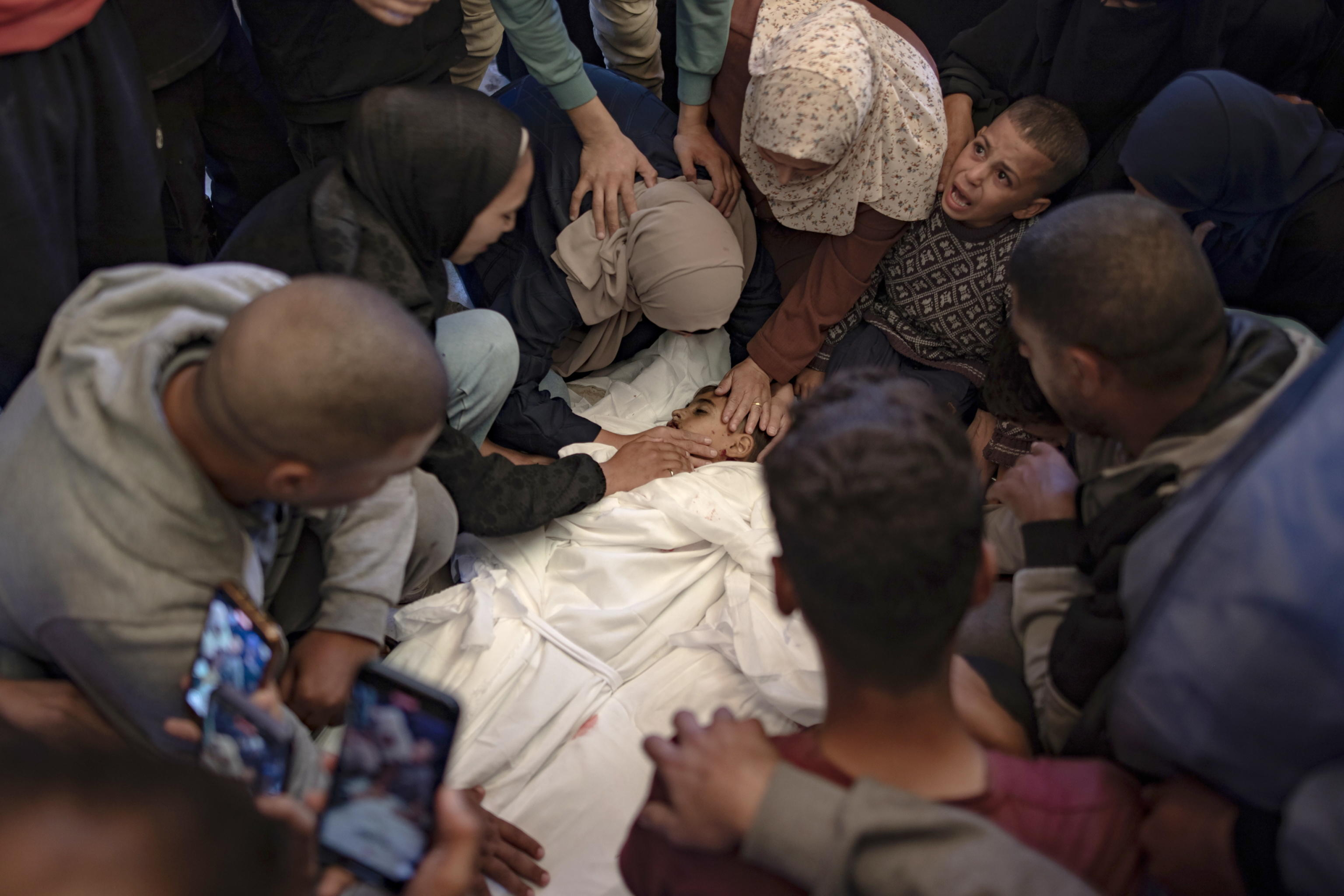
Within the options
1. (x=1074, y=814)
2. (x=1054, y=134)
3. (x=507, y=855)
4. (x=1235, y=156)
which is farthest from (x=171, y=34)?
(x=1235, y=156)

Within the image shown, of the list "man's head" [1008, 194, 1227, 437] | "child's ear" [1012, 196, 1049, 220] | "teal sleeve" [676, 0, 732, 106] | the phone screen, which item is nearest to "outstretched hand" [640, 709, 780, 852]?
the phone screen

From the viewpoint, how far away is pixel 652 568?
72.3 inches

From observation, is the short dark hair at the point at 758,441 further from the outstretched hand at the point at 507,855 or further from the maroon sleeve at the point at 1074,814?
the maroon sleeve at the point at 1074,814

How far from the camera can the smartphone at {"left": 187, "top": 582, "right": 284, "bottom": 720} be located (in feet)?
3.63

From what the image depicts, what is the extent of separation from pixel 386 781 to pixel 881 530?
2.11 feet

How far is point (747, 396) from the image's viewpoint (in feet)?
7.57

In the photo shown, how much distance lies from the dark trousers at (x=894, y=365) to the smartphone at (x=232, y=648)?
1609 millimetres

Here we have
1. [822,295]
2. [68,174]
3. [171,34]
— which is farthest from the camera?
[822,295]

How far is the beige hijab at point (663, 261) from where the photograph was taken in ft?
6.90

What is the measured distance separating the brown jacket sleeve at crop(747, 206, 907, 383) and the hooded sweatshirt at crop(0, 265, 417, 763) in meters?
1.43

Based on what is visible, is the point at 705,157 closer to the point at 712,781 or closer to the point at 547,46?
the point at 547,46

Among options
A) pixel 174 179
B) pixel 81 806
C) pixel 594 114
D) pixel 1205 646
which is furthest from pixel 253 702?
pixel 594 114

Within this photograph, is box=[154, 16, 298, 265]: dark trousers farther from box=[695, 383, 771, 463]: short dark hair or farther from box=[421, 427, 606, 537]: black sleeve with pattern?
box=[695, 383, 771, 463]: short dark hair

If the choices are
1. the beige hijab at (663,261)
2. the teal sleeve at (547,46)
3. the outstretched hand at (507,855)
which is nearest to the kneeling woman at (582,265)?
Answer: the beige hijab at (663,261)
